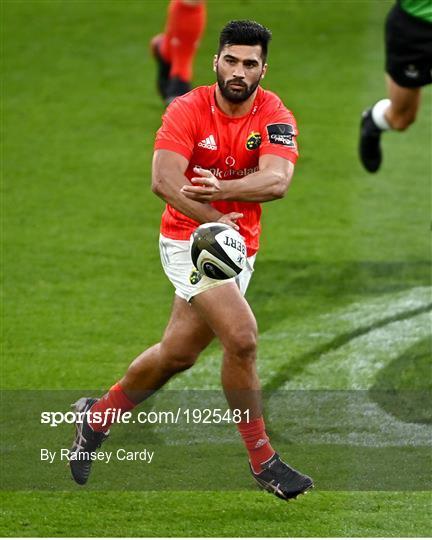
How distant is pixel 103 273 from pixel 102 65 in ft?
22.4

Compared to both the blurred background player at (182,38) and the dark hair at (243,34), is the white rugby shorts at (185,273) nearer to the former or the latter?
the dark hair at (243,34)

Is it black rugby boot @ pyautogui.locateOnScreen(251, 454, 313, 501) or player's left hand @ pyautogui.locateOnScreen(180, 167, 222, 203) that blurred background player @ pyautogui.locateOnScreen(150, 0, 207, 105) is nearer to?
player's left hand @ pyautogui.locateOnScreen(180, 167, 222, 203)

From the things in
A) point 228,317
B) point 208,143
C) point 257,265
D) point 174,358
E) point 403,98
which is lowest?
point 257,265

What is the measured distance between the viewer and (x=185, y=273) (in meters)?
7.12

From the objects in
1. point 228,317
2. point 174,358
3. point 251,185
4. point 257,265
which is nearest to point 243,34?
point 251,185

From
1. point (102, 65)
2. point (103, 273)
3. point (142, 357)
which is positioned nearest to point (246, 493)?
point (142, 357)

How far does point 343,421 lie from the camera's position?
8266 mm

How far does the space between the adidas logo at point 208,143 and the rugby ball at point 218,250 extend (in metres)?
0.57

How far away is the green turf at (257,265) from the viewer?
23.6 feet

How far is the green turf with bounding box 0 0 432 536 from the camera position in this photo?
23.6 ft

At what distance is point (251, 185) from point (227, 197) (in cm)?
15

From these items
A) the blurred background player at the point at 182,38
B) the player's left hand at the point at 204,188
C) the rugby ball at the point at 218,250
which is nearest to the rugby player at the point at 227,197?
the player's left hand at the point at 204,188

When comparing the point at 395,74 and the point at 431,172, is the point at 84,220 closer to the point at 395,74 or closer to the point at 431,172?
the point at 431,172

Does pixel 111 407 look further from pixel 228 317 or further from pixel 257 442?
pixel 228 317
